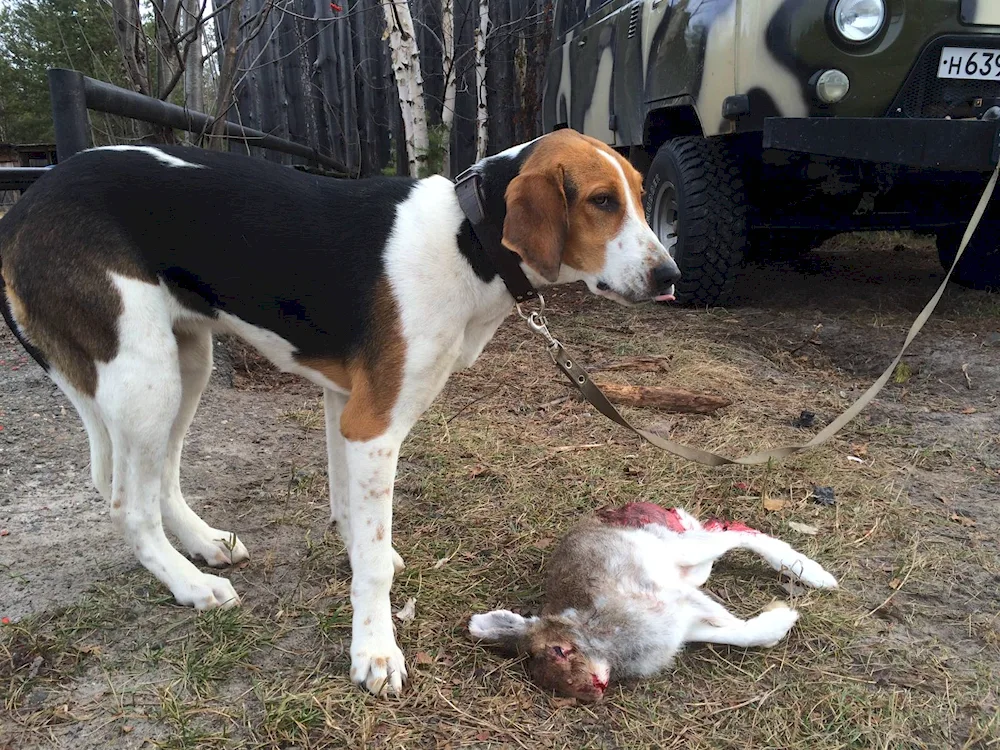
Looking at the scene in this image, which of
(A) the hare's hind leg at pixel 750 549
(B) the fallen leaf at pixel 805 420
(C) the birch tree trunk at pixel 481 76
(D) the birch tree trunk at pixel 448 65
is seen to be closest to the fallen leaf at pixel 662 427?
(B) the fallen leaf at pixel 805 420

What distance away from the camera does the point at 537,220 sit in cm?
212

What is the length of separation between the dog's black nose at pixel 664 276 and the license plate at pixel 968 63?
10.4 feet

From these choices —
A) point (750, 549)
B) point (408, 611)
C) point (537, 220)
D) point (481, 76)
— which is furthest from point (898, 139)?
point (481, 76)

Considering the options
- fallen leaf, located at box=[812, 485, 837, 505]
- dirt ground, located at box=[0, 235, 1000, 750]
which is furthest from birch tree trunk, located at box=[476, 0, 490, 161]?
fallen leaf, located at box=[812, 485, 837, 505]

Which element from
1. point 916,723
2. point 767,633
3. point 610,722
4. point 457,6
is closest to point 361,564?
point 610,722

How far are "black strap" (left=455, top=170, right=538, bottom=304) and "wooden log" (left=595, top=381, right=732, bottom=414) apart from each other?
6.23 feet

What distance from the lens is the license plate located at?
421 centimetres

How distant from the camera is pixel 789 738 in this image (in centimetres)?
190

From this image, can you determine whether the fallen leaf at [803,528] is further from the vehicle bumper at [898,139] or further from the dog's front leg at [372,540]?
the vehicle bumper at [898,139]

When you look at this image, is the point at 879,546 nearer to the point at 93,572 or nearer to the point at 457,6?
the point at 93,572

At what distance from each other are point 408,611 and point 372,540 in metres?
0.37

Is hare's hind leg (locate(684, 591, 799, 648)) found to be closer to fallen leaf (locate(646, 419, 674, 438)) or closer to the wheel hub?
fallen leaf (locate(646, 419, 674, 438))

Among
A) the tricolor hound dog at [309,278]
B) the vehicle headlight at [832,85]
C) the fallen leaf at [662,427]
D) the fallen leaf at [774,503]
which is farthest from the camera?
the vehicle headlight at [832,85]

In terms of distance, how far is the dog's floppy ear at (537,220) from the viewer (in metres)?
2.11
